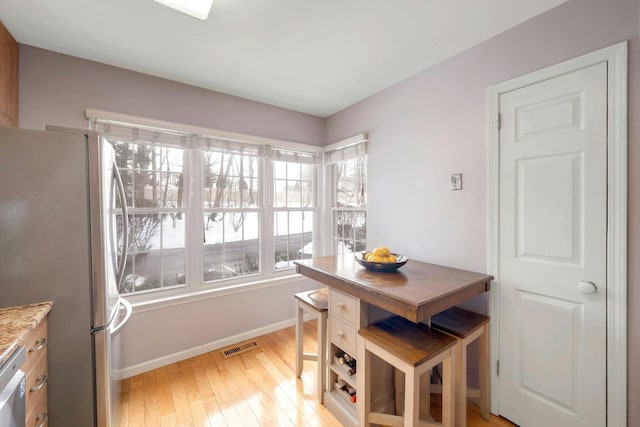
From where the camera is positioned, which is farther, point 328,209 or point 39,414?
point 328,209

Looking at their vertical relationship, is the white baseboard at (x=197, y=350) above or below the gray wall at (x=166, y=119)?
below

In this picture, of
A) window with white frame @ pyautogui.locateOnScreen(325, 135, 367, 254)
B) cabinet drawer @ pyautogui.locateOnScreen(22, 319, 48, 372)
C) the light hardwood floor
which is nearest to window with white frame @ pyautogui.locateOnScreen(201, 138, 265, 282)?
the light hardwood floor

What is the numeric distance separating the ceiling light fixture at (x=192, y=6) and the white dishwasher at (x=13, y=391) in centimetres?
175

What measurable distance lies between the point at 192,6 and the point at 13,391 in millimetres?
1885

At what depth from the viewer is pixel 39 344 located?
1131 millimetres

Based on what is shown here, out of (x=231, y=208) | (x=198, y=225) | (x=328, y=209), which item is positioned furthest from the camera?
(x=328, y=209)

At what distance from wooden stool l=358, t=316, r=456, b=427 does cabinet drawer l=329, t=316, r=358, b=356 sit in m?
0.08

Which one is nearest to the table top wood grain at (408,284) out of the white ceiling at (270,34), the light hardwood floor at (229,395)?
the light hardwood floor at (229,395)

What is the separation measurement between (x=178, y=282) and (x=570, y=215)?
3.02 m

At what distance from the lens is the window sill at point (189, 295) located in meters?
2.20

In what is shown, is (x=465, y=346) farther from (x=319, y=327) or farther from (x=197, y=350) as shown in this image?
(x=197, y=350)

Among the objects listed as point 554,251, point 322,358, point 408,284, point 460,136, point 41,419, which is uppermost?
point 460,136

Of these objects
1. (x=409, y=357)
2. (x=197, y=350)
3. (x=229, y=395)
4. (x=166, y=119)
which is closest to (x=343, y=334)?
(x=409, y=357)

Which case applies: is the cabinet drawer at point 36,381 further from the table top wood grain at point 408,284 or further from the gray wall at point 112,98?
the gray wall at point 112,98
